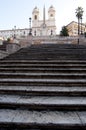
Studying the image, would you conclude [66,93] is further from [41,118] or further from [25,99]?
[41,118]

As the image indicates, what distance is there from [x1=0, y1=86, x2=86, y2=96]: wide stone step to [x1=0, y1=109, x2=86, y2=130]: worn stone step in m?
0.88

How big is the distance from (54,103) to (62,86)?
1.26m

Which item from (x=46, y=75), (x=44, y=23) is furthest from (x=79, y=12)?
(x=46, y=75)

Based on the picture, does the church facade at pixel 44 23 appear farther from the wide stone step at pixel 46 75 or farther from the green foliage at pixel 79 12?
the wide stone step at pixel 46 75

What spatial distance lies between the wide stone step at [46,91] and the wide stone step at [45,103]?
→ 256mm

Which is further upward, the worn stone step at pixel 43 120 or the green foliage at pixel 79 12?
the green foliage at pixel 79 12

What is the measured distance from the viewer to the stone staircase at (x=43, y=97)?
12.1ft

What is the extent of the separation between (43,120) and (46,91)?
1.34 meters

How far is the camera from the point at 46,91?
5070 millimetres

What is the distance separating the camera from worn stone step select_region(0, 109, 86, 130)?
11.9ft

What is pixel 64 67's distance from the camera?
24.3 ft

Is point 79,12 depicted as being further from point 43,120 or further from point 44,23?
point 43,120

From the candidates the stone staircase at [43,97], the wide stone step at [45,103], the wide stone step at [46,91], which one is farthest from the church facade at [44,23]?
the wide stone step at [45,103]

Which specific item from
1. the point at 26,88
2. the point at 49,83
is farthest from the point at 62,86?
the point at 26,88
